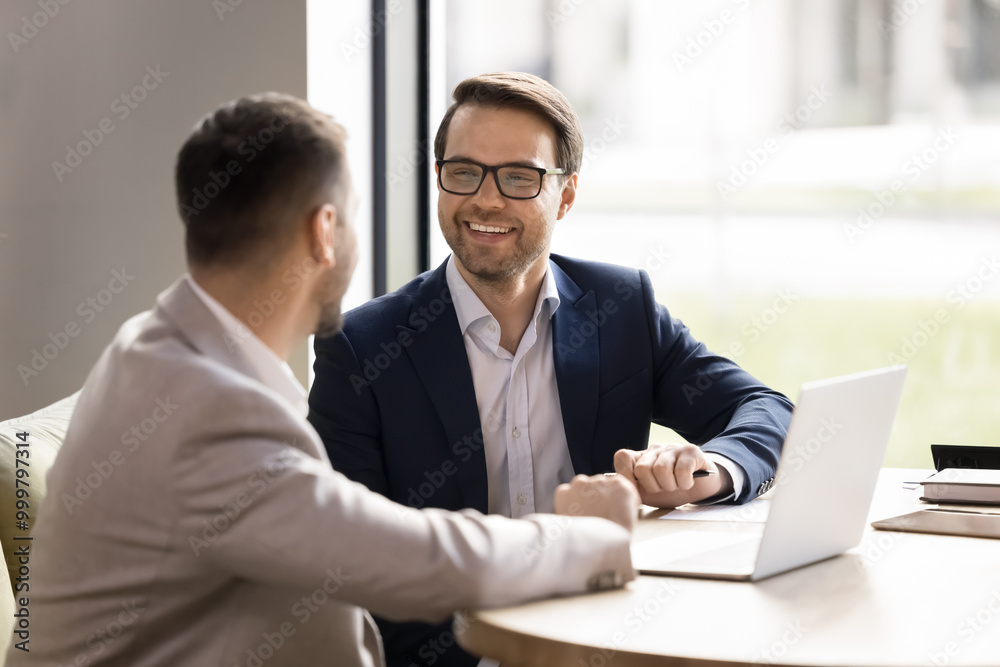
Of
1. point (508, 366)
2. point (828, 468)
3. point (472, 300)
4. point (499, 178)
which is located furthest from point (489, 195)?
point (828, 468)

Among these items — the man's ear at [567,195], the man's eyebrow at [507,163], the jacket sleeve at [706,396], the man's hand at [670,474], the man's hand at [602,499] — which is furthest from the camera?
the man's ear at [567,195]

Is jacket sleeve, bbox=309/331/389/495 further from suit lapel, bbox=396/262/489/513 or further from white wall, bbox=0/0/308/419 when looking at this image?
white wall, bbox=0/0/308/419

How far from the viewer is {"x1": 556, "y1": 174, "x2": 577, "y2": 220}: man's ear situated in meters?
2.19

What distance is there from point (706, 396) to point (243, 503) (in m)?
1.23

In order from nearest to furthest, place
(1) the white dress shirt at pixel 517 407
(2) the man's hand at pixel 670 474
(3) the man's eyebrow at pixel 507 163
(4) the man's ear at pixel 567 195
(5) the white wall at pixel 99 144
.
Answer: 1. (2) the man's hand at pixel 670 474
2. (1) the white dress shirt at pixel 517 407
3. (3) the man's eyebrow at pixel 507 163
4. (4) the man's ear at pixel 567 195
5. (5) the white wall at pixel 99 144

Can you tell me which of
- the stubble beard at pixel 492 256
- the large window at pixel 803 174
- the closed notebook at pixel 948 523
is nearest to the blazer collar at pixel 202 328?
the stubble beard at pixel 492 256

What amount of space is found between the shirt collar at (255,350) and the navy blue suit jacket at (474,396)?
2.01ft

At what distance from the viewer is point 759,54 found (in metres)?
2.79

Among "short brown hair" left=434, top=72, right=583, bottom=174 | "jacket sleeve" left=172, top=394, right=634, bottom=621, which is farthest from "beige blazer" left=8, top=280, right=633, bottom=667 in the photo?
"short brown hair" left=434, top=72, right=583, bottom=174

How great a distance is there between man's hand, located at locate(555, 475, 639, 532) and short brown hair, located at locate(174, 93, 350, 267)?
517 mm

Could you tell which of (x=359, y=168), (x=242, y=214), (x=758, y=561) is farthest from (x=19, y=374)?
(x=758, y=561)

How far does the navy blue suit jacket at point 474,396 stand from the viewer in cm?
179

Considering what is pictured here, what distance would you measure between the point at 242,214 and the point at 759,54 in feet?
6.86

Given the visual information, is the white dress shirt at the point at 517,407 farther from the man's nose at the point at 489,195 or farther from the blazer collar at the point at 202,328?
the blazer collar at the point at 202,328
